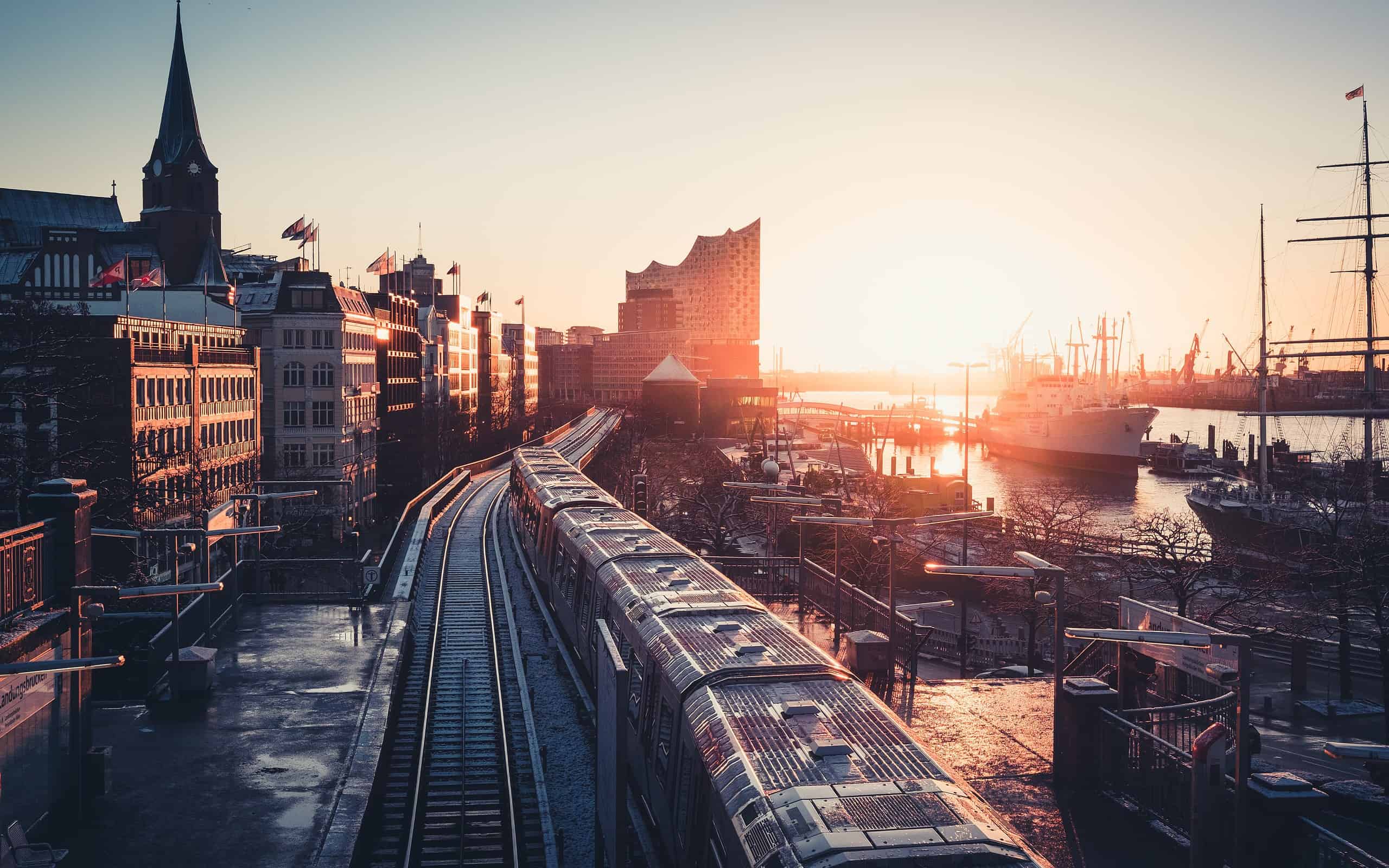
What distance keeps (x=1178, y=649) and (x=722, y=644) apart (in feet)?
19.1

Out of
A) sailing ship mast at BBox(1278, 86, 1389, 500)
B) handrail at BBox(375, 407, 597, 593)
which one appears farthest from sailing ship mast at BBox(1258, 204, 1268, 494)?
handrail at BBox(375, 407, 597, 593)

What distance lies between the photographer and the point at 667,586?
17.0 meters

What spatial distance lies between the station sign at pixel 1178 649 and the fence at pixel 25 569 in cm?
1364

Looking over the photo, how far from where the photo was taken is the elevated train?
802 cm

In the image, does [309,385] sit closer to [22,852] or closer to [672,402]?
[22,852]

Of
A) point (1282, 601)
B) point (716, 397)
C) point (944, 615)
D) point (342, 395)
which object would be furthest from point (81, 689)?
point (716, 397)

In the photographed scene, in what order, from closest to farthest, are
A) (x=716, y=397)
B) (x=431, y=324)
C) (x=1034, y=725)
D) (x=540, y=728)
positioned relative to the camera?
1. (x=1034, y=725)
2. (x=540, y=728)
3. (x=431, y=324)
4. (x=716, y=397)

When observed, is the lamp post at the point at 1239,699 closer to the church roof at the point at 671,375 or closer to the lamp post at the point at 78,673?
the lamp post at the point at 78,673

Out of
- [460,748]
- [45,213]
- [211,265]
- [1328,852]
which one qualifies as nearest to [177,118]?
[211,265]

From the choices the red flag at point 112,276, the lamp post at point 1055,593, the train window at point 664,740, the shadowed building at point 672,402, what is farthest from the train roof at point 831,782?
the shadowed building at point 672,402

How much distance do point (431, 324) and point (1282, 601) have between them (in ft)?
242

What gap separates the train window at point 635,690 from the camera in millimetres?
14266

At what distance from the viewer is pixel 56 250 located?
68.5 m

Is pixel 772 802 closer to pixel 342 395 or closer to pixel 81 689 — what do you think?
pixel 81 689
